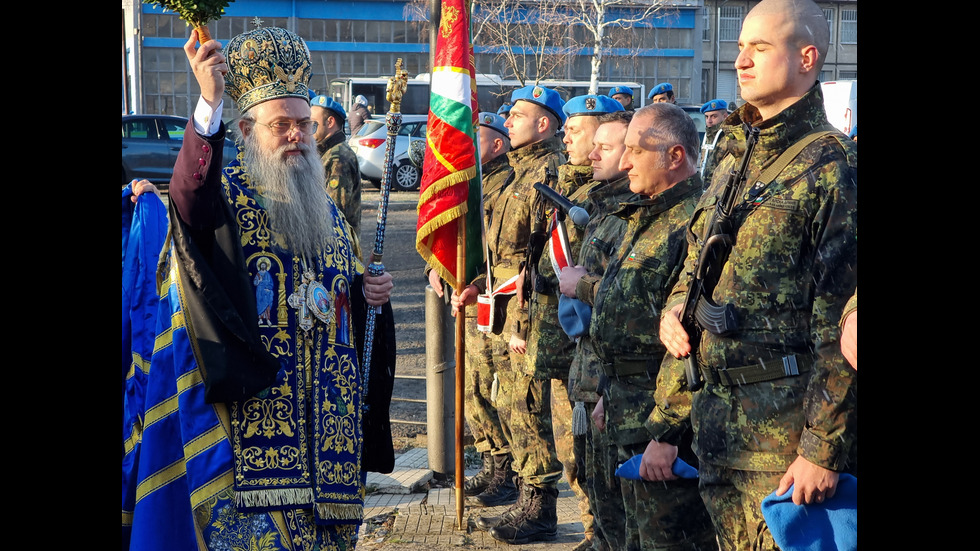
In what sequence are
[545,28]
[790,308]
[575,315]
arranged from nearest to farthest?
[790,308], [575,315], [545,28]

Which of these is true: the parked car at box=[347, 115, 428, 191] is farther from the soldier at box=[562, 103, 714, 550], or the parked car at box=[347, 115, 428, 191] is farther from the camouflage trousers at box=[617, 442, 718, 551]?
the camouflage trousers at box=[617, 442, 718, 551]

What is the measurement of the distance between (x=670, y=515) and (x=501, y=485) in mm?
2686

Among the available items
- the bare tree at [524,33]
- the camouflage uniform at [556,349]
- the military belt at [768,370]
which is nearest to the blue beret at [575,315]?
the camouflage uniform at [556,349]

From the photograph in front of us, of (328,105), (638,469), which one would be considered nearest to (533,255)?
(638,469)

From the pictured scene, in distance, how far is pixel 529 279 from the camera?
17.7 feet

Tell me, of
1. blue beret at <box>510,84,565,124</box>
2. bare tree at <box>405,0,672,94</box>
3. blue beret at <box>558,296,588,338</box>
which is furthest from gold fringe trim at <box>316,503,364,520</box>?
bare tree at <box>405,0,672,94</box>

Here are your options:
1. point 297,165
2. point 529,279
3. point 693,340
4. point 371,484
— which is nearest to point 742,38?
point 693,340

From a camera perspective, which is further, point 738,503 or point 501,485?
point 501,485

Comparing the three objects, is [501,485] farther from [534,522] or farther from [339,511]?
[339,511]

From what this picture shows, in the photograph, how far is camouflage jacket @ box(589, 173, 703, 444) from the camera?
3.81 m

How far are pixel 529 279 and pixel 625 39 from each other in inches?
1397

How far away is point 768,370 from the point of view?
283cm

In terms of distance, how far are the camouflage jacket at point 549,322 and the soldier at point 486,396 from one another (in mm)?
970
